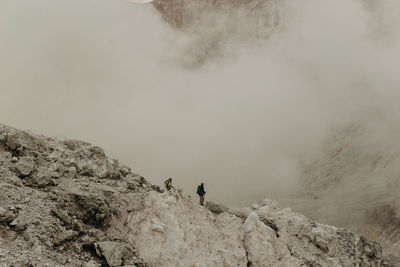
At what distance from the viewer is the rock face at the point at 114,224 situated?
16516 mm

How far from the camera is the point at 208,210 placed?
2202cm

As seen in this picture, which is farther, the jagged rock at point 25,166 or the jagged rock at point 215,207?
the jagged rock at point 215,207

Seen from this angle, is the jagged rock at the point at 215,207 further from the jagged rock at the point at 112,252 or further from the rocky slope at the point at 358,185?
the rocky slope at the point at 358,185

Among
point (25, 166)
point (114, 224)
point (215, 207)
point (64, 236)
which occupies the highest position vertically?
point (215, 207)

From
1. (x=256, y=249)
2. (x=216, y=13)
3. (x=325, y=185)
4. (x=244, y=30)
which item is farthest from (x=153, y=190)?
(x=216, y=13)

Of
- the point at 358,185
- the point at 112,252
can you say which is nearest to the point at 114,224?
the point at 112,252

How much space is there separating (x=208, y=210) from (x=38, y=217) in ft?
26.4

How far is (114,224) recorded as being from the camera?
18.8m

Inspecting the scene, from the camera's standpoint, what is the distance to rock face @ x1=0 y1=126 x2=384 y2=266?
16.5 metres

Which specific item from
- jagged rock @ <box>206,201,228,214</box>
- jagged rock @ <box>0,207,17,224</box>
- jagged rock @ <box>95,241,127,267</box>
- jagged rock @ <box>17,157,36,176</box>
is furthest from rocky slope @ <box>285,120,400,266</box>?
jagged rock @ <box>0,207,17,224</box>

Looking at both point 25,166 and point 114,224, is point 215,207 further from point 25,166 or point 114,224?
point 25,166

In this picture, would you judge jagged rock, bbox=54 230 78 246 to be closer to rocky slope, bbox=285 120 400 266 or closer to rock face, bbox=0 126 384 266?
rock face, bbox=0 126 384 266

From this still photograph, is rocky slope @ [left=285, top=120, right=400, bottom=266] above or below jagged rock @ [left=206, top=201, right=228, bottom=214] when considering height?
above

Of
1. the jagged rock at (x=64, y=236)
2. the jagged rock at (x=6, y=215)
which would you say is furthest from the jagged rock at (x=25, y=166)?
the jagged rock at (x=64, y=236)
